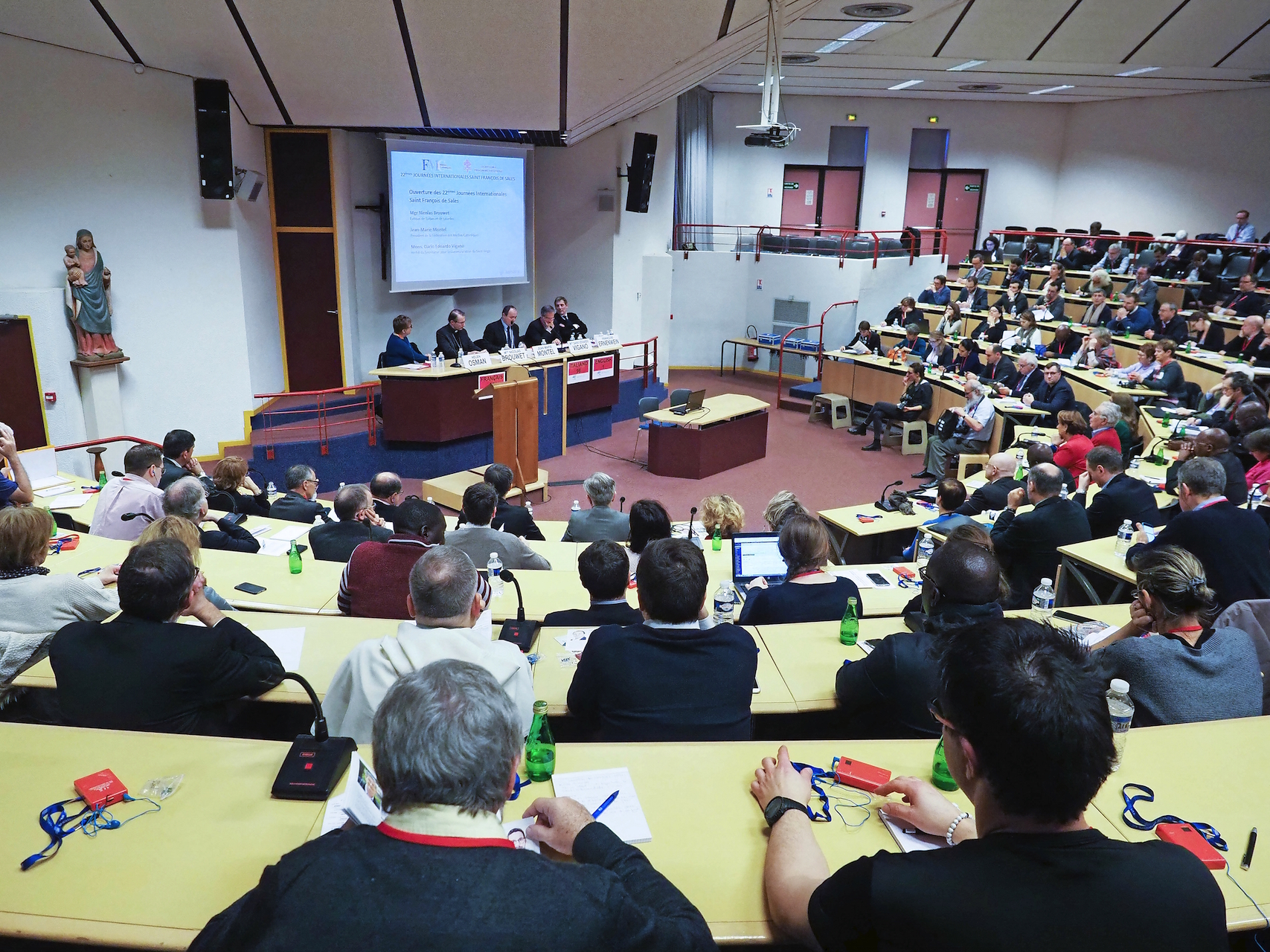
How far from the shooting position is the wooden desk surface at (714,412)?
9.02m

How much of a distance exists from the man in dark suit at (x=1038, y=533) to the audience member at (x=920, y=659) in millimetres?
2437

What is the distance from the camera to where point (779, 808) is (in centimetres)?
198

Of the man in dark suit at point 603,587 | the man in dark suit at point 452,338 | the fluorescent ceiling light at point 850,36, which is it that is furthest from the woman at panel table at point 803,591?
the fluorescent ceiling light at point 850,36

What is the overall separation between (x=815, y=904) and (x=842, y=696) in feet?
4.44

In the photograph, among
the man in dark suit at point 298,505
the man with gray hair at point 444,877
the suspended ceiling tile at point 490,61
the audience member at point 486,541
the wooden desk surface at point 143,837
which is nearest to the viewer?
the man with gray hair at point 444,877

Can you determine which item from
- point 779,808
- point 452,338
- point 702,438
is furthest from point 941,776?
point 452,338

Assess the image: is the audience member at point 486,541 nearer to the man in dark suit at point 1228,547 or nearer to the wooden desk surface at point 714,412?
the man in dark suit at point 1228,547

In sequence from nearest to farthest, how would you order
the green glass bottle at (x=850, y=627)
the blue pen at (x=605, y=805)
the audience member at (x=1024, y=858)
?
the audience member at (x=1024, y=858) < the blue pen at (x=605, y=805) < the green glass bottle at (x=850, y=627)

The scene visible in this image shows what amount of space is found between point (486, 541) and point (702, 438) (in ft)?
15.7

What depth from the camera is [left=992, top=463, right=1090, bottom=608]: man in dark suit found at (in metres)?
5.08

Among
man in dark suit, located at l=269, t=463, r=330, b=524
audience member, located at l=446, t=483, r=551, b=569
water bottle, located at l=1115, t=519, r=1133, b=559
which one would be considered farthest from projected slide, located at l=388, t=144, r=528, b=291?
water bottle, located at l=1115, t=519, r=1133, b=559

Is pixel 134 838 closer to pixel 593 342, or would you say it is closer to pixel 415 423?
pixel 415 423

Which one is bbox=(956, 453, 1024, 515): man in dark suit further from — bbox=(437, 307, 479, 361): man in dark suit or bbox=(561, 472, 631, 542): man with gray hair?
bbox=(437, 307, 479, 361): man in dark suit

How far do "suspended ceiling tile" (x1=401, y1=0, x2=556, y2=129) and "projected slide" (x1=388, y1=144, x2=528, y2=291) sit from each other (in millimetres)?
819
